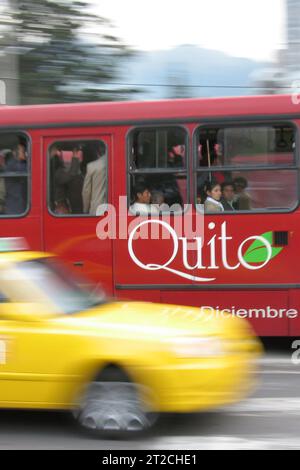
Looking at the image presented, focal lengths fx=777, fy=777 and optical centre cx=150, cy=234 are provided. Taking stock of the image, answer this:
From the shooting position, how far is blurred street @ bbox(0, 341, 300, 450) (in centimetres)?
568

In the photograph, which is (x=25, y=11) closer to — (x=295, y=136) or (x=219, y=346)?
(x=295, y=136)

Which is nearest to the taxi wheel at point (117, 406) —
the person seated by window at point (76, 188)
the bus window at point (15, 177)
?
the person seated by window at point (76, 188)

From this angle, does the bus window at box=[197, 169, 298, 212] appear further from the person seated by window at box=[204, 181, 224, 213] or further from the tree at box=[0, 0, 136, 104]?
the tree at box=[0, 0, 136, 104]

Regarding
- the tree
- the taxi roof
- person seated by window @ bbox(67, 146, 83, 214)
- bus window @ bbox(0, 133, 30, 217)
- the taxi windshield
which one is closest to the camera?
the taxi windshield

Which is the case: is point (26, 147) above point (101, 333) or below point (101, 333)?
above

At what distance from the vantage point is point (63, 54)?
1858cm

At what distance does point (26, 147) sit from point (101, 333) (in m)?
4.46

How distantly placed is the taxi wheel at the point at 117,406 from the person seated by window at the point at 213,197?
12.4 feet

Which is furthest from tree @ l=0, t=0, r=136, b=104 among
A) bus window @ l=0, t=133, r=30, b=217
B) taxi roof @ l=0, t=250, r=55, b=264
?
taxi roof @ l=0, t=250, r=55, b=264

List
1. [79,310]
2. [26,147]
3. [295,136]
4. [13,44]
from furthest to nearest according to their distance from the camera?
[13,44] < [26,147] < [295,136] < [79,310]

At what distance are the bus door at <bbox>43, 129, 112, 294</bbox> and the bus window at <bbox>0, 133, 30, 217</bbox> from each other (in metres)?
0.26

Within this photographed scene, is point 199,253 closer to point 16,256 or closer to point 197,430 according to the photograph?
point 16,256
